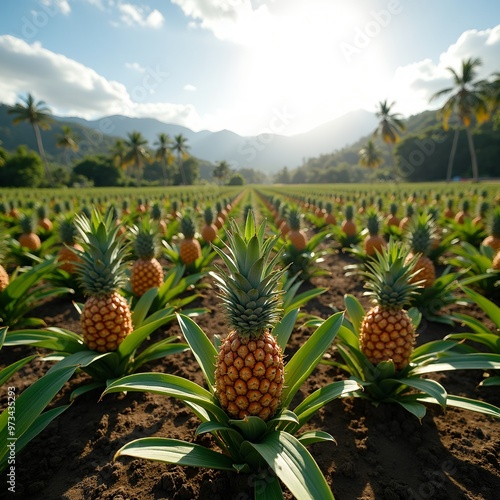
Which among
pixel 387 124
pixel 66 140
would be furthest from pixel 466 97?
pixel 66 140

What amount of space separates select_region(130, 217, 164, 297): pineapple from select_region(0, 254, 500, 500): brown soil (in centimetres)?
166

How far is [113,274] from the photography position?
3047 millimetres

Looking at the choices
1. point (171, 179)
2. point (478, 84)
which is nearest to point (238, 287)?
point (478, 84)

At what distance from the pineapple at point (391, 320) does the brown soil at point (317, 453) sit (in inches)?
22.2

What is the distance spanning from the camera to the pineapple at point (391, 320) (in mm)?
2746

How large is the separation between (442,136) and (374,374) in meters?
77.1

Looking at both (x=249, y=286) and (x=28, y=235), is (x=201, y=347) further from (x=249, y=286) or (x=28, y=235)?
(x=28, y=235)

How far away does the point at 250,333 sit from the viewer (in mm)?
1969

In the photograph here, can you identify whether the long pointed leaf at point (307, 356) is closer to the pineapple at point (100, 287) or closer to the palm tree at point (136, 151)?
the pineapple at point (100, 287)

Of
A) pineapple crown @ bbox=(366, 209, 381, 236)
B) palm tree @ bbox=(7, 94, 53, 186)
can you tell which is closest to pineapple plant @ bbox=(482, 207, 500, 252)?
pineapple crown @ bbox=(366, 209, 381, 236)

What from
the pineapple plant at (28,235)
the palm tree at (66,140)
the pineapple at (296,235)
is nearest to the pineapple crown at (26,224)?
the pineapple plant at (28,235)

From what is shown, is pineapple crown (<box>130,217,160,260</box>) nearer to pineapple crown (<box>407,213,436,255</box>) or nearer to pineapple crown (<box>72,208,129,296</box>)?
pineapple crown (<box>72,208,129,296</box>)

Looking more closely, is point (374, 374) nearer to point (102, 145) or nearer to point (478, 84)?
point (478, 84)

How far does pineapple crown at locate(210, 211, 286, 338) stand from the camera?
1876 mm
